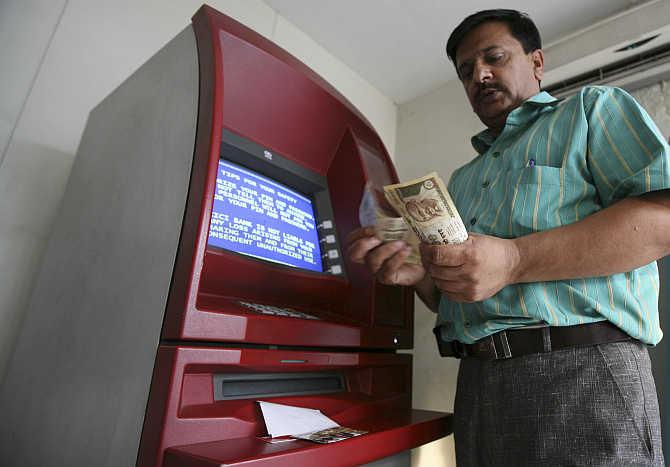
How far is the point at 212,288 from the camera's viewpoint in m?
0.99

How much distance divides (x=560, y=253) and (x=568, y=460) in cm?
40

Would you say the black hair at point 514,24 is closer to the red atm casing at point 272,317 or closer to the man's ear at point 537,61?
the man's ear at point 537,61

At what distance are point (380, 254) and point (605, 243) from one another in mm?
471

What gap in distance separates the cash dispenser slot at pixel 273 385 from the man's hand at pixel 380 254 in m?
0.29

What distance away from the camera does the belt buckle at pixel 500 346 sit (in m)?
0.96

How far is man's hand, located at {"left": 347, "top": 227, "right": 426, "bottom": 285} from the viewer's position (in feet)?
3.46

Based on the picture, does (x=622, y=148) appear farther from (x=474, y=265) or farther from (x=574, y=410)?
(x=574, y=410)

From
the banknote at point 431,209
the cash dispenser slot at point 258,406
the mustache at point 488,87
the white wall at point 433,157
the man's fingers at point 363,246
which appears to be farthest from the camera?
the white wall at point 433,157

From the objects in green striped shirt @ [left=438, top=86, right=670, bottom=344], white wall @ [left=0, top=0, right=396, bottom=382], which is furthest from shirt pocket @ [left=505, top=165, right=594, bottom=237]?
white wall @ [left=0, top=0, right=396, bottom=382]

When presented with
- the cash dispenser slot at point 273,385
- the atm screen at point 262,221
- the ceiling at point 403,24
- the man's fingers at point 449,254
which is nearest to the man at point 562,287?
the man's fingers at point 449,254

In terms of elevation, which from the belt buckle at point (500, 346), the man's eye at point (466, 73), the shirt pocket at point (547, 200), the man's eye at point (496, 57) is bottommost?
the belt buckle at point (500, 346)

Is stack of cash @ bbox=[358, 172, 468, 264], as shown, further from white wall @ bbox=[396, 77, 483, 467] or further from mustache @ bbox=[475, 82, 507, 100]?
Result: white wall @ bbox=[396, 77, 483, 467]

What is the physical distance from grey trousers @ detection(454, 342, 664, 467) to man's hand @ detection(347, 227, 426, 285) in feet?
1.05

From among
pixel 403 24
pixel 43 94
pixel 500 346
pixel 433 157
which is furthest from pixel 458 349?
pixel 403 24
